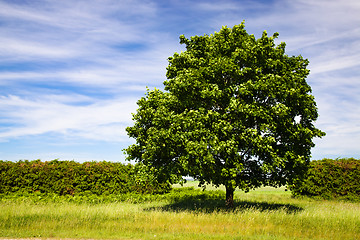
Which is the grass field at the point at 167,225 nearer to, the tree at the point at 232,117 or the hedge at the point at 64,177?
the tree at the point at 232,117

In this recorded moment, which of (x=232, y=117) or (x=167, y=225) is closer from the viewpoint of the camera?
→ (x=167, y=225)

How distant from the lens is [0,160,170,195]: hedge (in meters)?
24.1

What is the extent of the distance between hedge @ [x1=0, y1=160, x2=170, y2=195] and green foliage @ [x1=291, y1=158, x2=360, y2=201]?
14267mm

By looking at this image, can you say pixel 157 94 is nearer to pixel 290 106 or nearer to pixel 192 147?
pixel 192 147

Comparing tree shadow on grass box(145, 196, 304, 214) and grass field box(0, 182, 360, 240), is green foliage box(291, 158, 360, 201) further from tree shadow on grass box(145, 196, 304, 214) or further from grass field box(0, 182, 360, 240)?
grass field box(0, 182, 360, 240)

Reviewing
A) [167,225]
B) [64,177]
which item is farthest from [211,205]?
[64,177]

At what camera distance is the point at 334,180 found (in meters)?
27.0

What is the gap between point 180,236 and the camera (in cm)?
1228

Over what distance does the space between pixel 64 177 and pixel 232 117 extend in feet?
53.3

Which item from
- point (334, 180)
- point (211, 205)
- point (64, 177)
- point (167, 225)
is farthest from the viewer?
point (334, 180)

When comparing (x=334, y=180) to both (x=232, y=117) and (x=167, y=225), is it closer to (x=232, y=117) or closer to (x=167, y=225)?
(x=232, y=117)

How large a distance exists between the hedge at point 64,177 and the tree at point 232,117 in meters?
7.44

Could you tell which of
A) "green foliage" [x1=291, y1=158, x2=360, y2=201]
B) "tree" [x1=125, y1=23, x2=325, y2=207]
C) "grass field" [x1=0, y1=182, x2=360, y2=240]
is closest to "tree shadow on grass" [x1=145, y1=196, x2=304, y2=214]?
"tree" [x1=125, y1=23, x2=325, y2=207]

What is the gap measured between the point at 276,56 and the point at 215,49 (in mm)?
4033
